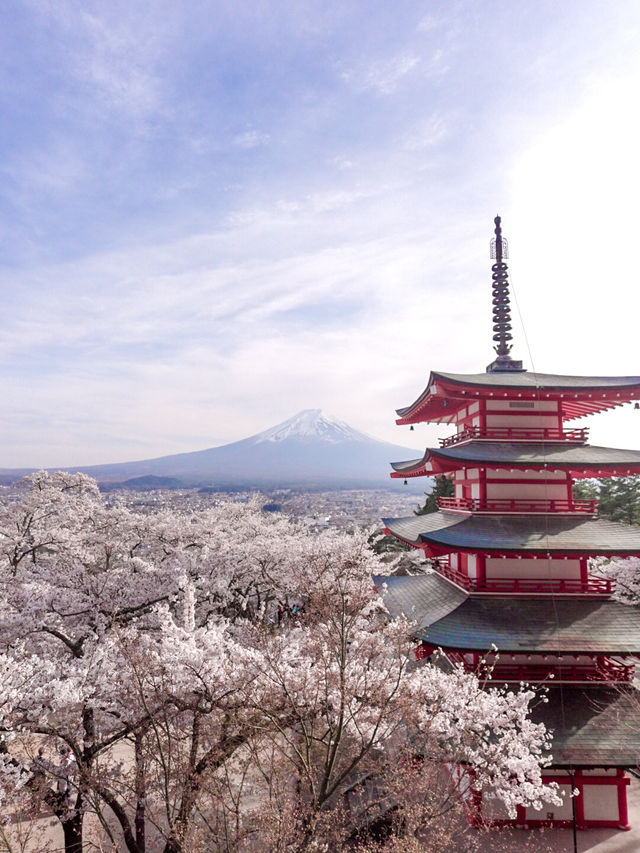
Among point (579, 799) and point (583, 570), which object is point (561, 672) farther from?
point (579, 799)

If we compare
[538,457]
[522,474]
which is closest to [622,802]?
[522,474]

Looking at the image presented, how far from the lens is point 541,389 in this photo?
35.0ft

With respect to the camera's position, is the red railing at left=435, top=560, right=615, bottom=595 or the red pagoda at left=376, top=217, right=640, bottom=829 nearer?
the red pagoda at left=376, top=217, right=640, bottom=829

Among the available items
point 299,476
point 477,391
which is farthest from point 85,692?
point 299,476

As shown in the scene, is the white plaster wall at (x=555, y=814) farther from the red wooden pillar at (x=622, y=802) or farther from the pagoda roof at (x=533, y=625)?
the pagoda roof at (x=533, y=625)

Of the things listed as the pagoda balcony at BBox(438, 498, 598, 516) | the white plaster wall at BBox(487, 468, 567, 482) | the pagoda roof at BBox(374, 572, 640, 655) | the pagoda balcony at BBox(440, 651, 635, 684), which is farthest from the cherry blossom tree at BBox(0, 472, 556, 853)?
the white plaster wall at BBox(487, 468, 567, 482)

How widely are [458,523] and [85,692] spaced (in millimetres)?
7949

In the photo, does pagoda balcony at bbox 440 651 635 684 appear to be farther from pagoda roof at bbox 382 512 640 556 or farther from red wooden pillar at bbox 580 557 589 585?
pagoda roof at bbox 382 512 640 556

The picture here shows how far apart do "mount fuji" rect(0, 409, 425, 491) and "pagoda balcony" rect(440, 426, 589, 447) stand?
142m

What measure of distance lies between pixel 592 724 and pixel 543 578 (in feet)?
8.90

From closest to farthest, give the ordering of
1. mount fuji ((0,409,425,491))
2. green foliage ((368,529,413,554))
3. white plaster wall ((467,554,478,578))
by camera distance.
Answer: white plaster wall ((467,554,478,578)) → green foliage ((368,529,413,554)) → mount fuji ((0,409,425,491))

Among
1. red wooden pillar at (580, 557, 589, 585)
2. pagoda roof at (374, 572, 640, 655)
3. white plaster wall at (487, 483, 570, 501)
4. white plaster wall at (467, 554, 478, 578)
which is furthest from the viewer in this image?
white plaster wall at (487, 483, 570, 501)

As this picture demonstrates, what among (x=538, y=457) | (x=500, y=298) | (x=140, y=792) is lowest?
(x=140, y=792)

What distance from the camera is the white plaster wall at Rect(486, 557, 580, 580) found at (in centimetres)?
1027
